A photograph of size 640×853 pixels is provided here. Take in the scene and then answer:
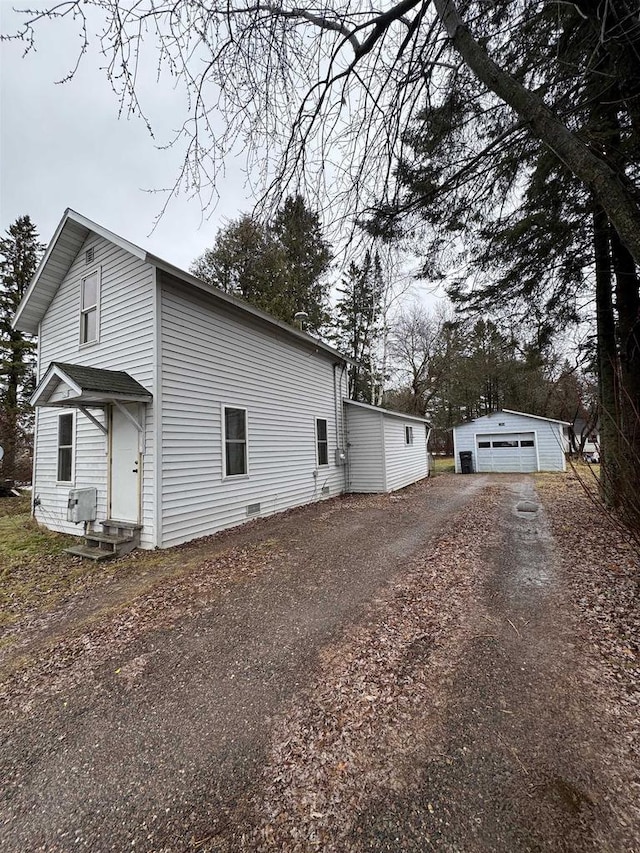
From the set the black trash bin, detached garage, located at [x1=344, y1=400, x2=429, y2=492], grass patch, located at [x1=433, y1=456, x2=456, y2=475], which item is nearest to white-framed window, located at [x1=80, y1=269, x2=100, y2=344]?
detached garage, located at [x1=344, y1=400, x2=429, y2=492]

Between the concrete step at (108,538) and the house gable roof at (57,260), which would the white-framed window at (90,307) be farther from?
the concrete step at (108,538)

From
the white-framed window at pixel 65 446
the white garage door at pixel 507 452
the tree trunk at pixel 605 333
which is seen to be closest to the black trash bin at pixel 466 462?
the white garage door at pixel 507 452

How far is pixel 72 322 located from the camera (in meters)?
7.58

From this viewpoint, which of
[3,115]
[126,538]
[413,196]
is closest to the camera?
[3,115]

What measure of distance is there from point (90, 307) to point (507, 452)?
63.8 ft

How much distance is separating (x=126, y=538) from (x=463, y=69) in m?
7.68

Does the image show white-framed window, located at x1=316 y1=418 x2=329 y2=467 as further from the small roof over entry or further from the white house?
the small roof over entry

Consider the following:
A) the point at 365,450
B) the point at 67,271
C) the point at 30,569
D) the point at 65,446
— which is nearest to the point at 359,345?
the point at 365,450

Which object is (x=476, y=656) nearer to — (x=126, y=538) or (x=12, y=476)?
(x=126, y=538)

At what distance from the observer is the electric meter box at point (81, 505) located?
624cm

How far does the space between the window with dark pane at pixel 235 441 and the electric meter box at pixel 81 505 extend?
2431 millimetres

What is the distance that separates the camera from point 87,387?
528 centimetres

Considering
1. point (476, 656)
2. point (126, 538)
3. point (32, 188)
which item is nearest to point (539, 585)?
point (476, 656)

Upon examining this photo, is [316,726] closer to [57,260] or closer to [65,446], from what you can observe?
[65,446]
